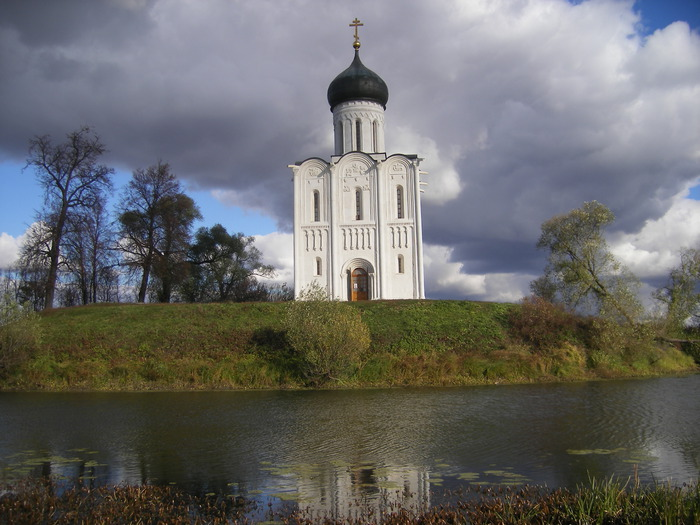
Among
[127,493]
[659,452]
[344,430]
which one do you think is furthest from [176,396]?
[659,452]

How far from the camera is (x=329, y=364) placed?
22.0 meters

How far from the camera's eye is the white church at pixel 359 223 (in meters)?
36.8

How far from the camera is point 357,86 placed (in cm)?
3950

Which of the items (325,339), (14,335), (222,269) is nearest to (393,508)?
(325,339)

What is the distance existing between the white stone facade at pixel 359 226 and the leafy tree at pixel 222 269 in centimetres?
1366

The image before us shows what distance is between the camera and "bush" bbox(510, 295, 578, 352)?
27047 mm

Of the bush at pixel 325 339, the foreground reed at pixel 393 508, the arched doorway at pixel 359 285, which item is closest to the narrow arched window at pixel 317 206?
the arched doorway at pixel 359 285

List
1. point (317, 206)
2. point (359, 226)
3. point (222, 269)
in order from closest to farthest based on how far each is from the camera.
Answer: point (359, 226) < point (317, 206) < point (222, 269)

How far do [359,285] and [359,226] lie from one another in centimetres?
376

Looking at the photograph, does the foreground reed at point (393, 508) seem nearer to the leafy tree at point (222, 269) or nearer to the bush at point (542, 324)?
the bush at point (542, 324)

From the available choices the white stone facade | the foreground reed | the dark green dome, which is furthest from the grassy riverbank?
the dark green dome

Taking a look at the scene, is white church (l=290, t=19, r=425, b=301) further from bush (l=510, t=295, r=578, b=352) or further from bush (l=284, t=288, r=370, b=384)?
bush (l=284, t=288, r=370, b=384)

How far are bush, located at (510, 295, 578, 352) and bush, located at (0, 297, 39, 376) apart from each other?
21.2 meters

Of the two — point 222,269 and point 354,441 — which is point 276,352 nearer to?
point 354,441
